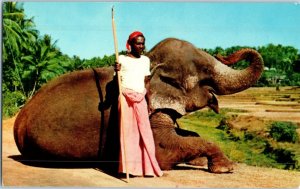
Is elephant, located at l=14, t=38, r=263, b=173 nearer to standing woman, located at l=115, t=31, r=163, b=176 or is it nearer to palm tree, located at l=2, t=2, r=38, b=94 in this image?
standing woman, located at l=115, t=31, r=163, b=176

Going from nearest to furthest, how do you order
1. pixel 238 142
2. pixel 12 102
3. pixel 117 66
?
pixel 117 66
pixel 12 102
pixel 238 142

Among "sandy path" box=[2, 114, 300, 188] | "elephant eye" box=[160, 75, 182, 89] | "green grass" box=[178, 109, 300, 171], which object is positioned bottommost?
"sandy path" box=[2, 114, 300, 188]

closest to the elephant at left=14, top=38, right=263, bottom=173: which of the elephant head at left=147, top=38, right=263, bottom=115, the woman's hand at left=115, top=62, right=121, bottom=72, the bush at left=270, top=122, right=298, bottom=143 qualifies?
the elephant head at left=147, top=38, right=263, bottom=115

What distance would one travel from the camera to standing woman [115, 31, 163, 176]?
593 centimetres

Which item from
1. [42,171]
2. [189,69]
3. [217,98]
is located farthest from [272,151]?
[42,171]

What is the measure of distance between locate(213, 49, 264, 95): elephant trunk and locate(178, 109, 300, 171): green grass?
319 millimetres

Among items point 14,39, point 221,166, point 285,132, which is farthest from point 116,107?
point 285,132

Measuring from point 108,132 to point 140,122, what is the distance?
397 millimetres

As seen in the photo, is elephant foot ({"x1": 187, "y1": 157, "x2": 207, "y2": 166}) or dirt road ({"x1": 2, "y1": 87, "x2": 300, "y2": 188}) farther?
elephant foot ({"x1": 187, "y1": 157, "x2": 207, "y2": 166})

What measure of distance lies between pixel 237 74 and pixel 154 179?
1.46 meters

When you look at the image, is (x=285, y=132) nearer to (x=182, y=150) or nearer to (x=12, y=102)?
(x=182, y=150)

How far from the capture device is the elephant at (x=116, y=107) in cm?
618

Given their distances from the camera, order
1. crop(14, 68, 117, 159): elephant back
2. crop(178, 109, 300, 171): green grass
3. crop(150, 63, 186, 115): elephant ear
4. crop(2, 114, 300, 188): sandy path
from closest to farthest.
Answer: crop(2, 114, 300, 188): sandy path
crop(14, 68, 117, 159): elephant back
crop(150, 63, 186, 115): elephant ear
crop(178, 109, 300, 171): green grass

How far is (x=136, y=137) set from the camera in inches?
235
